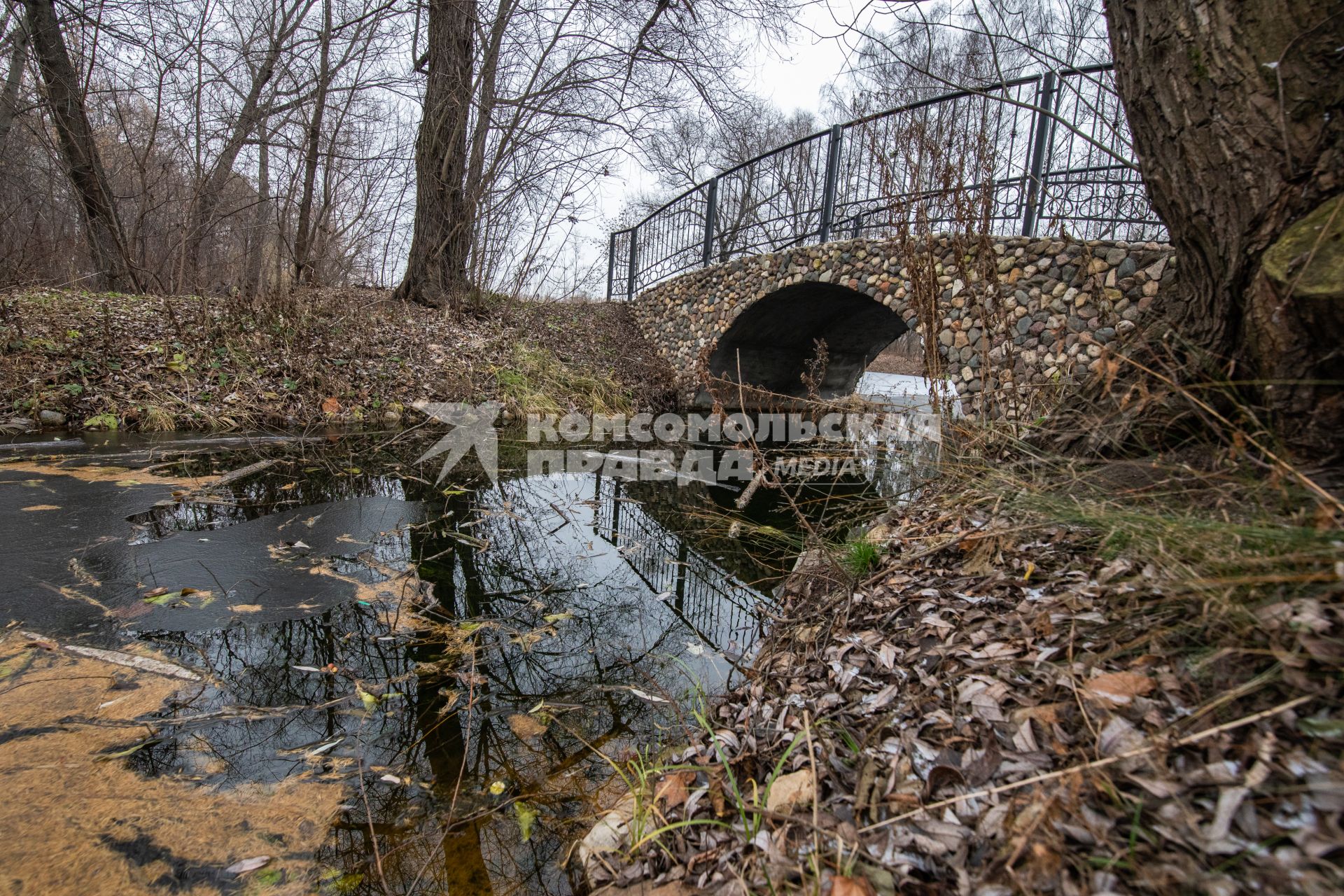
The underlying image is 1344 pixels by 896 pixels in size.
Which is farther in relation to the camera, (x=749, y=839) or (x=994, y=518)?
(x=994, y=518)

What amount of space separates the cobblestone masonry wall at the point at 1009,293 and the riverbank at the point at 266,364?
3327 mm

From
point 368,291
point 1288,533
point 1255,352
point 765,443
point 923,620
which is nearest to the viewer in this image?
point 1288,533

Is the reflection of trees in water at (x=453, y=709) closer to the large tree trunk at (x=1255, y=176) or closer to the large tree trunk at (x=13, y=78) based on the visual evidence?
the large tree trunk at (x=1255, y=176)

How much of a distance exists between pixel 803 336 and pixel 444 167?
6.13 meters

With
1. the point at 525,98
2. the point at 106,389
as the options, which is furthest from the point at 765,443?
the point at 106,389

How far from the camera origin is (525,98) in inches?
360

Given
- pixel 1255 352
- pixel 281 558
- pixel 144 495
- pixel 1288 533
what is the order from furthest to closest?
1. pixel 144 495
2. pixel 281 558
3. pixel 1255 352
4. pixel 1288 533

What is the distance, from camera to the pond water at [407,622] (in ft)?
5.89

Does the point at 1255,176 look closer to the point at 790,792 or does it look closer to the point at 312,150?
the point at 790,792

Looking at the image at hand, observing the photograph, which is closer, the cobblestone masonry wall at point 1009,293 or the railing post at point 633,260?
the cobblestone masonry wall at point 1009,293

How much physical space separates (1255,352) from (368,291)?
10.5m

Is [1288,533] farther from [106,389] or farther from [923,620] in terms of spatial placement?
[106,389]

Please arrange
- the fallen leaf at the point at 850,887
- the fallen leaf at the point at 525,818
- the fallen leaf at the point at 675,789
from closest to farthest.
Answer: the fallen leaf at the point at 850,887, the fallen leaf at the point at 675,789, the fallen leaf at the point at 525,818

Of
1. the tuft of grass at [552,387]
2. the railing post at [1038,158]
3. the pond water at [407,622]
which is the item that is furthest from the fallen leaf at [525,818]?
the tuft of grass at [552,387]
